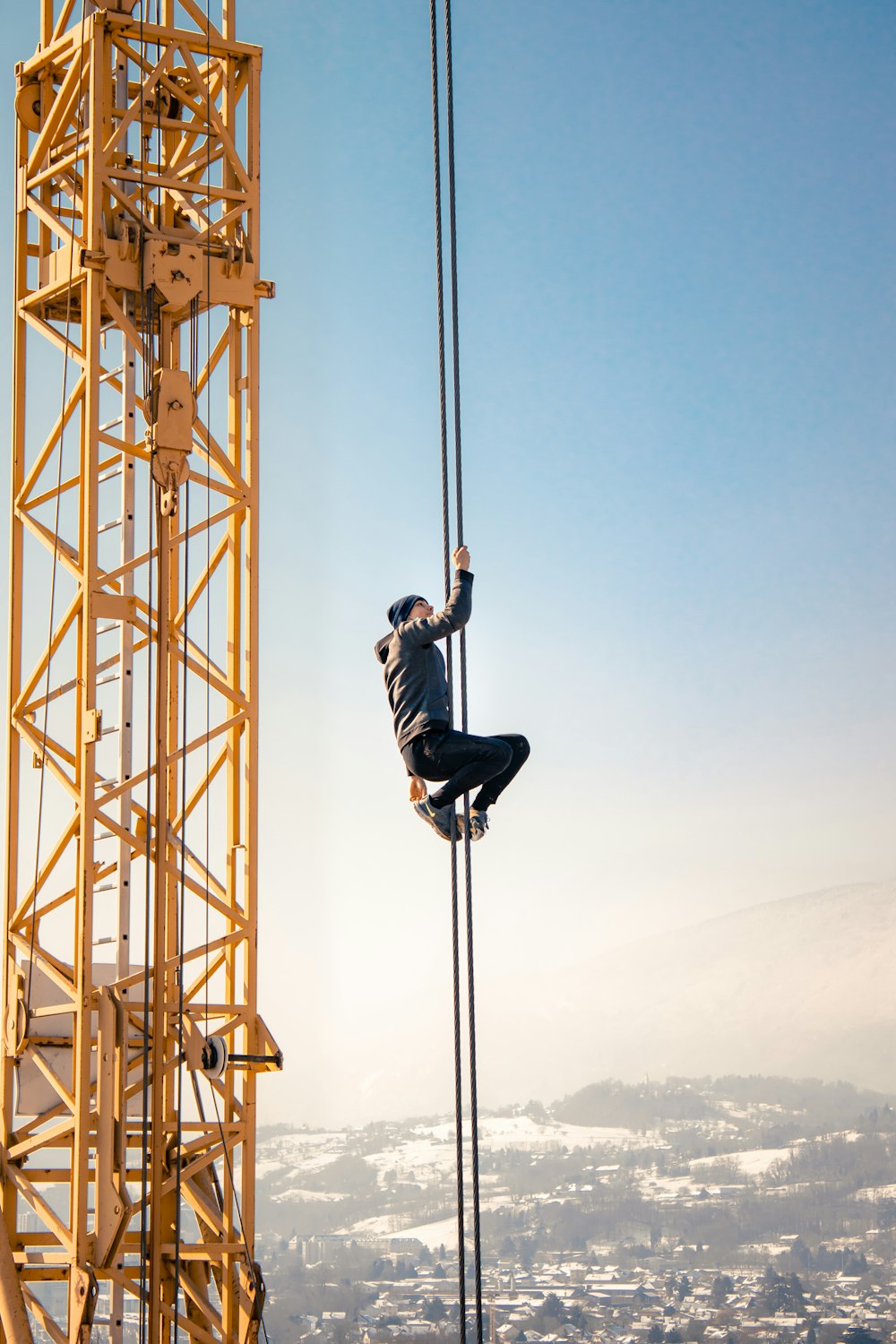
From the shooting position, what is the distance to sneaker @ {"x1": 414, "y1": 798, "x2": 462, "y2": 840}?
33.7ft

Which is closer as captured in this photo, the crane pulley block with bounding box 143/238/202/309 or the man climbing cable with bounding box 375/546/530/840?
the man climbing cable with bounding box 375/546/530/840

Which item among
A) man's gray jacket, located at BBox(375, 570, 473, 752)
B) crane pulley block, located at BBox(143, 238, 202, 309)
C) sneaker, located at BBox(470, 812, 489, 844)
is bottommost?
sneaker, located at BBox(470, 812, 489, 844)

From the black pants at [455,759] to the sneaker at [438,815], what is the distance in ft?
0.17

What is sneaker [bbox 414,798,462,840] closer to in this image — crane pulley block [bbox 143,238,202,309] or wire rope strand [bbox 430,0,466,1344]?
wire rope strand [bbox 430,0,466,1344]

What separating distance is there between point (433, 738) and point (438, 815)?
532mm

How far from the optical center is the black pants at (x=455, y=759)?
33.0ft

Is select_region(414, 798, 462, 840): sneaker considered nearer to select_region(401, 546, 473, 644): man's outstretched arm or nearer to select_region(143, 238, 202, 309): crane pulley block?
select_region(401, 546, 473, 644): man's outstretched arm

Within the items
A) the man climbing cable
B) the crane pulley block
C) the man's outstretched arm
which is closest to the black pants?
the man climbing cable

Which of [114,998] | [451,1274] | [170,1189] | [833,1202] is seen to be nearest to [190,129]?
[114,998]

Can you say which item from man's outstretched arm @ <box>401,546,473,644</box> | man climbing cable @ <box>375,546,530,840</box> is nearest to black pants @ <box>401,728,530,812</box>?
man climbing cable @ <box>375,546,530,840</box>

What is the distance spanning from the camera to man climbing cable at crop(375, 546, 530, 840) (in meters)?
10.1

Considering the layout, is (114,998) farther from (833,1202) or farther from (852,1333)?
(833,1202)

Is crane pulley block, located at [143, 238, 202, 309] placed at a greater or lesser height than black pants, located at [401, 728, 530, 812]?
greater

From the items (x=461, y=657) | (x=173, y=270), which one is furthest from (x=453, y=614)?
(x=173, y=270)
